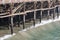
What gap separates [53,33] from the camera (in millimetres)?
22078

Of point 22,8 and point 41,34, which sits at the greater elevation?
point 22,8

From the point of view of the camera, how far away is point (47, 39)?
1923 cm

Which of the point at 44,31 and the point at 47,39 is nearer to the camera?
the point at 47,39

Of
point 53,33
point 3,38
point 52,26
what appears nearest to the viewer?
point 3,38

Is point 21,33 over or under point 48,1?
under

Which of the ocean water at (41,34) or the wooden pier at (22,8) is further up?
the wooden pier at (22,8)

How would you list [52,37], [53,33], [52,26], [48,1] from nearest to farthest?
[52,37], [53,33], [52,26], [48,1]

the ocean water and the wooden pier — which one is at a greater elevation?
the wooden pier

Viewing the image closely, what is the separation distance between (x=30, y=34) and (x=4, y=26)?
395 centimetres

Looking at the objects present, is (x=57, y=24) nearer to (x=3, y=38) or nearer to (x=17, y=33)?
(x=17, y=33)

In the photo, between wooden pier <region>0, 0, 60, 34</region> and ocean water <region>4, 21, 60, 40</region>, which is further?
wooden pier <region>0, 0, 60, 34</region>

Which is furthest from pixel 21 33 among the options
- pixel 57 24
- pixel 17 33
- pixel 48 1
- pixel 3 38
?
pixel 48 1

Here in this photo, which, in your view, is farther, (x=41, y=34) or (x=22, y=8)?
(x=22, y=8)

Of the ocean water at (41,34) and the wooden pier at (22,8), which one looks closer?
the ocean water at (41,34)
